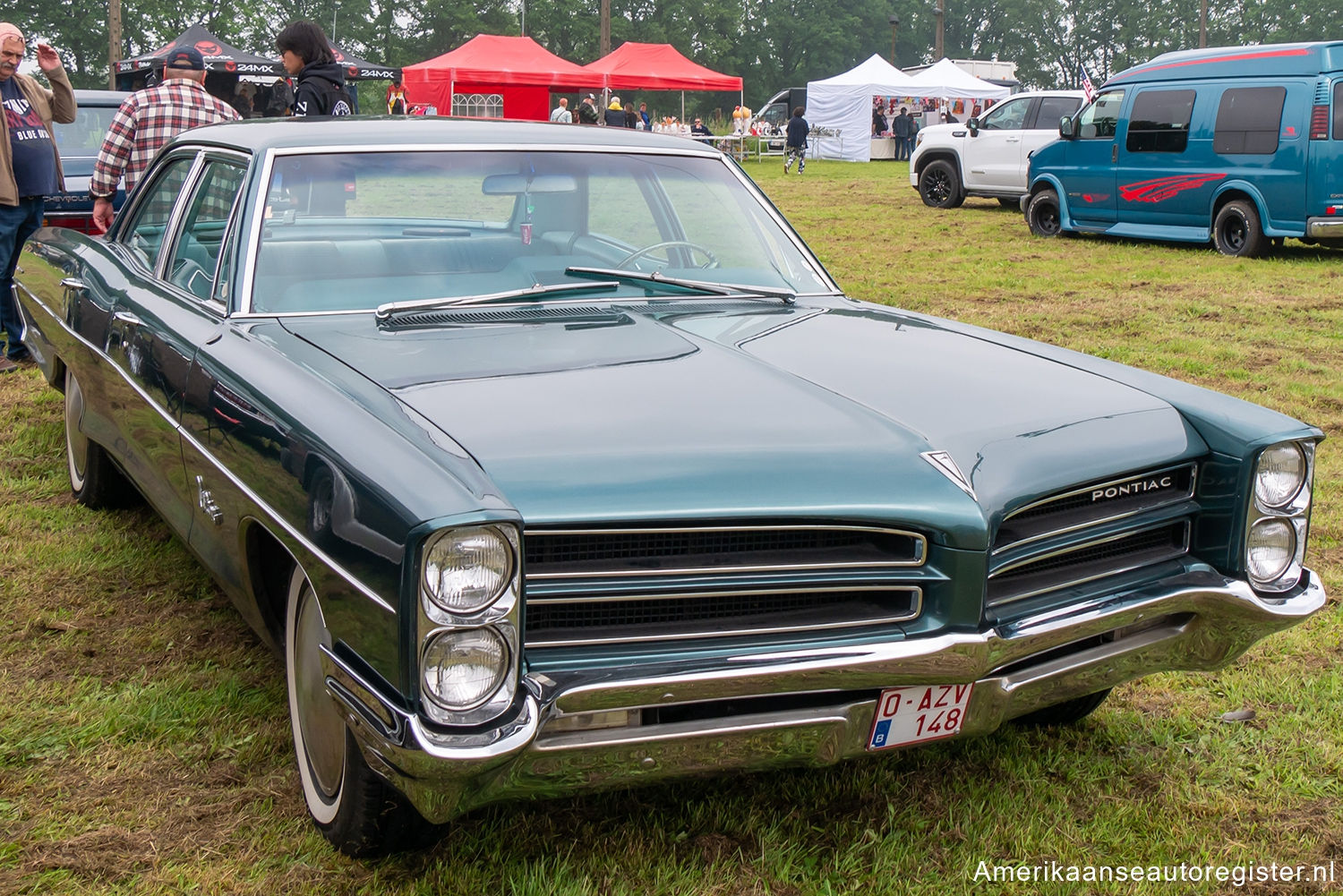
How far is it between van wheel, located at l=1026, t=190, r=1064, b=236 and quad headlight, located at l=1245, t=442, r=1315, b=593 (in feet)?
40.6

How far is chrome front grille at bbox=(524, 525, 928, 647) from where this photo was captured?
212cm

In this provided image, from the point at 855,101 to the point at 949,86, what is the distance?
8.63ft

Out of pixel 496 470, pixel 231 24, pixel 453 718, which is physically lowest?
pixel 453 718

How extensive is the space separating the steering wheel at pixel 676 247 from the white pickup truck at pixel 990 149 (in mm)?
13665

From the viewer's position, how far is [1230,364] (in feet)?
25.5

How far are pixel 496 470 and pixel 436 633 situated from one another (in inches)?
12.4

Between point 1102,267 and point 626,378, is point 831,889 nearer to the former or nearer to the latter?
point 626,378

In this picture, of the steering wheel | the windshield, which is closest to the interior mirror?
the windshield

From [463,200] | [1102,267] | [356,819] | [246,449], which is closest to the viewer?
[356,819]

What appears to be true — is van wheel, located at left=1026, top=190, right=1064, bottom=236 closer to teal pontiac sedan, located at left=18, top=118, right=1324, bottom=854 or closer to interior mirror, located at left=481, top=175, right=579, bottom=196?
teal pontiac sedan, located at left=18, top=118, right=1324, bottom=854

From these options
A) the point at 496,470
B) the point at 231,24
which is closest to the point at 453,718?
the point at 496,470

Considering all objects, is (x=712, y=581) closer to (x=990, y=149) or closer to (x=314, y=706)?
(x=314, y=706)

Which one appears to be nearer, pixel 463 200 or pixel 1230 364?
pixel 463 200

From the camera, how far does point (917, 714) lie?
234 cm
